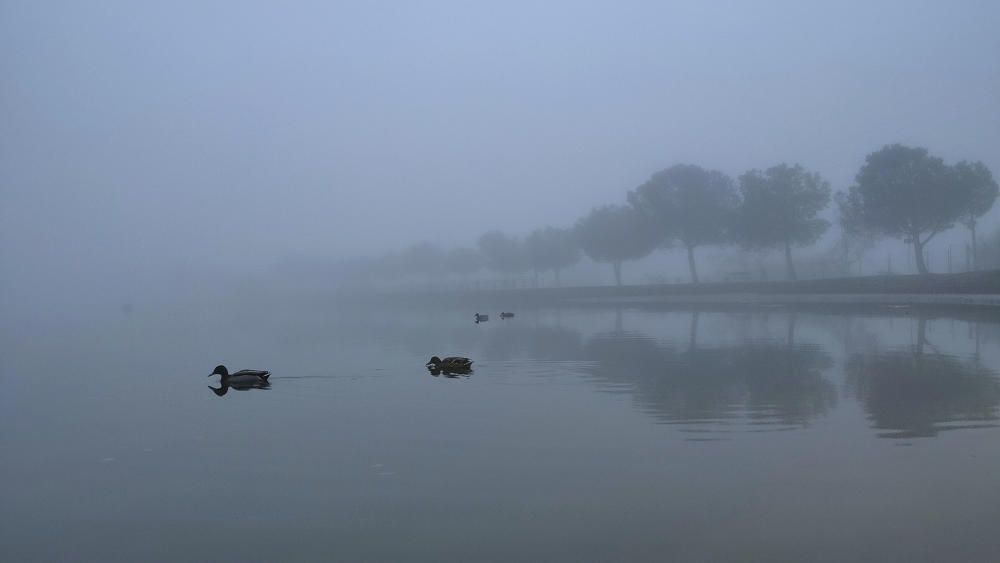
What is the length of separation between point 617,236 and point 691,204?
11.3m

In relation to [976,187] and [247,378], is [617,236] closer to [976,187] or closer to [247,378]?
[976,187]

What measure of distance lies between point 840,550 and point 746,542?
0.85m

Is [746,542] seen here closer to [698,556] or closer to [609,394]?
[698,556]

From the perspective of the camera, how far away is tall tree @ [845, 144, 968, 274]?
78875 millimetres

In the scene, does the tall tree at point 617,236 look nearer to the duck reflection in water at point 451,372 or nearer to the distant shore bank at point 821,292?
the distant shore bank at point 821,292

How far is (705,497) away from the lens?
32.2 ft

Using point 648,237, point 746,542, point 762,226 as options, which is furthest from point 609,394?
point 648,237

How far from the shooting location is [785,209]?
9219cm

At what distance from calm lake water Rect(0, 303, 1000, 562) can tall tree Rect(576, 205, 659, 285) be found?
3318 inches

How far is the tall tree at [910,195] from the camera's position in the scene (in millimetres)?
78875

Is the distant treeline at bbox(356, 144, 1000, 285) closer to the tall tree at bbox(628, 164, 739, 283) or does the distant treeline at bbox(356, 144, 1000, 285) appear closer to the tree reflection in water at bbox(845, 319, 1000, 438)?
the tall tree at bbox(628, 164, 739, 283)

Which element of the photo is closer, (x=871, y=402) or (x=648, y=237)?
(x=871, y=402)

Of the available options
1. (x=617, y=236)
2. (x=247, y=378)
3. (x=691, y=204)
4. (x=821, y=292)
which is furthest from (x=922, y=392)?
(x=617, y=236)

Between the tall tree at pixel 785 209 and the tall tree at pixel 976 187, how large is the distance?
1542cm
